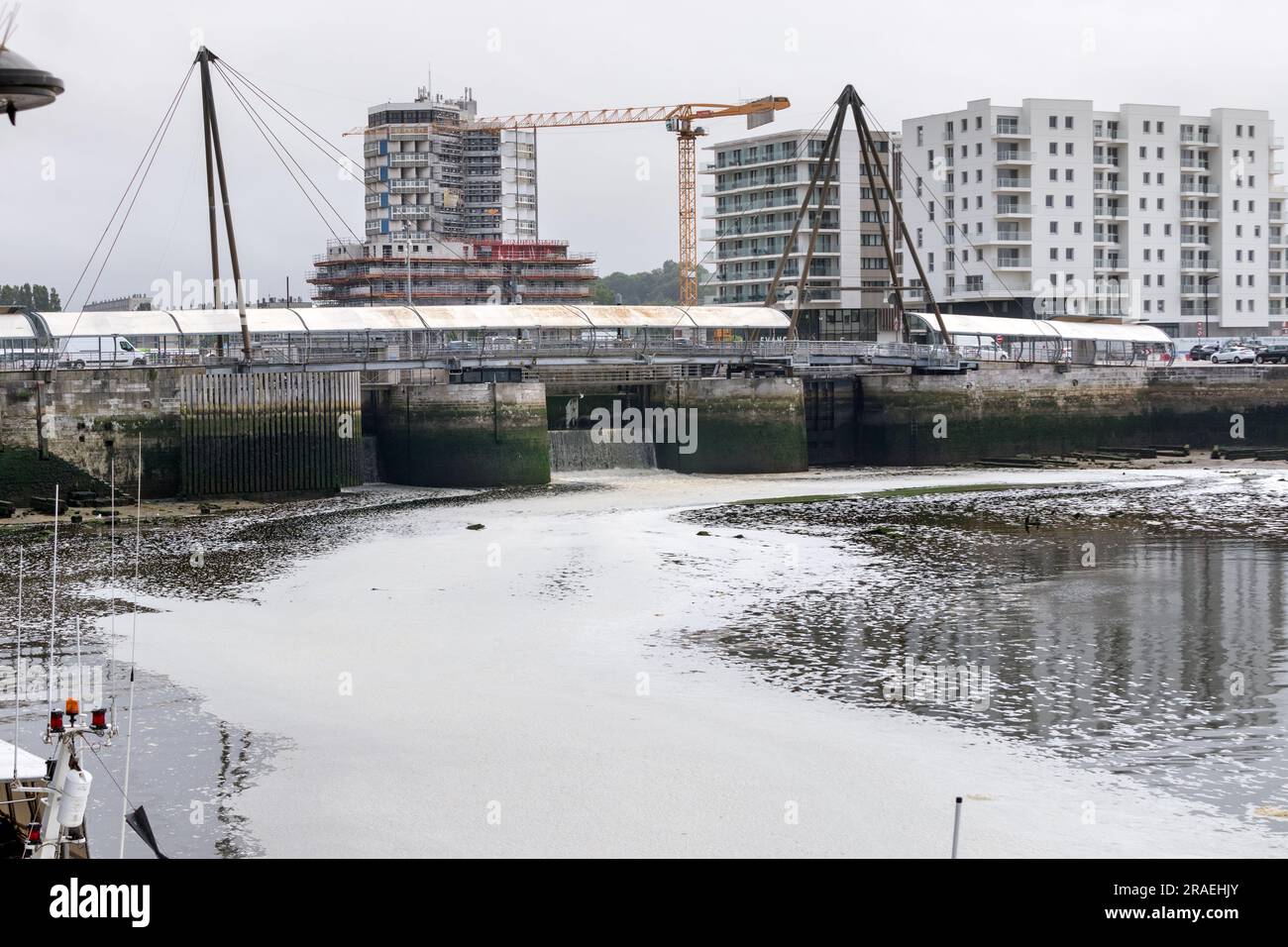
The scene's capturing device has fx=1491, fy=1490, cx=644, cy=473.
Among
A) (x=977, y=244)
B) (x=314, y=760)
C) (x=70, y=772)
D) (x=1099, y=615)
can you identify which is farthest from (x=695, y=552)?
(x=977, y=244)

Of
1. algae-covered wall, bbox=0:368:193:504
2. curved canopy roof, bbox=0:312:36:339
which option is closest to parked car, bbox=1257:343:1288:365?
algae-covered wall, bbox=0:368:193:504

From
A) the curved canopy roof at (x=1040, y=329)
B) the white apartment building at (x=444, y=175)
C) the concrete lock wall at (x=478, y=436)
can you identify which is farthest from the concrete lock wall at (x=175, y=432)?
the white apartment building at (x=444, y=175)

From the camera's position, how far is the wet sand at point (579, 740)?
16.7 meters

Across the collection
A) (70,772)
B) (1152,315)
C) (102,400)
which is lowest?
(70,772)

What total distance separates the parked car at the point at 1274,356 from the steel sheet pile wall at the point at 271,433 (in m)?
61.0

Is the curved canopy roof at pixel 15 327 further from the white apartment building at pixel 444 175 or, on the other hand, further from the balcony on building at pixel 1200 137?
the white apartment building at pixel 444 175

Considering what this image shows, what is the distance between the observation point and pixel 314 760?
2006cm

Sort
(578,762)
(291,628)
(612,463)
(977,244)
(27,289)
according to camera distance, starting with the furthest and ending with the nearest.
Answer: (27,289), (977,244), (612,463), (291,628), (578,762)

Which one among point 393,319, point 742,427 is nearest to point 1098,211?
point 742,427

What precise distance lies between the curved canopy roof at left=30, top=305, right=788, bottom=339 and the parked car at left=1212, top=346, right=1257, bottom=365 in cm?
3242

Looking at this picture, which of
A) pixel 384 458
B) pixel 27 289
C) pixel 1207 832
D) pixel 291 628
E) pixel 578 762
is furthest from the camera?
pixel 27 289

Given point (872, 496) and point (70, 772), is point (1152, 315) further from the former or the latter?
point (70, 772)

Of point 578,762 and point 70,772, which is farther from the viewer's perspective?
point 578,762
